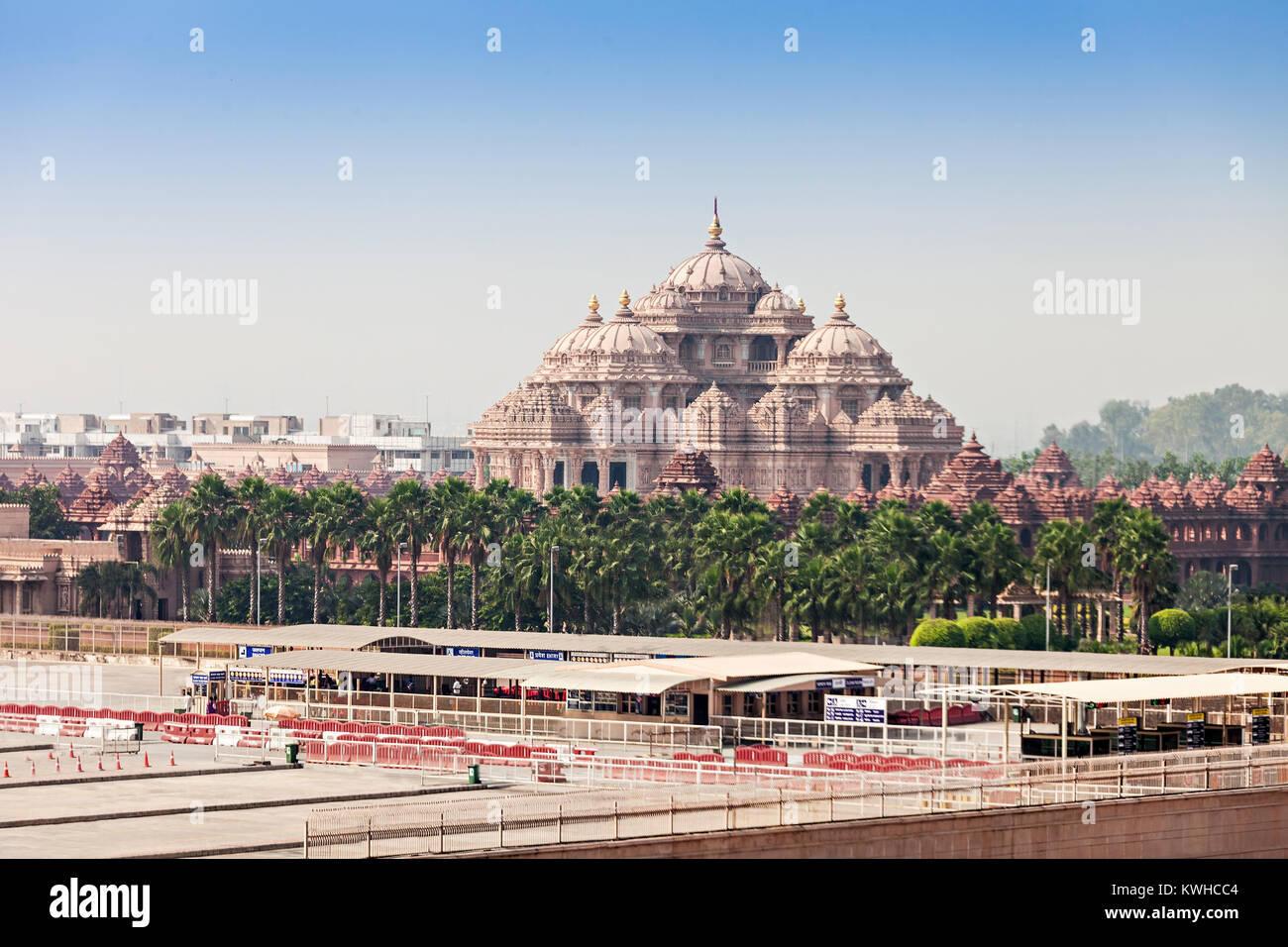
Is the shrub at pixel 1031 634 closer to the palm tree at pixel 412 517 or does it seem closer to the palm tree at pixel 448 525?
the palm tree at pixel 448 525

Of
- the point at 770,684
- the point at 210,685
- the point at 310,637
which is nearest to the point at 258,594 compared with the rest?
the point at 310,637

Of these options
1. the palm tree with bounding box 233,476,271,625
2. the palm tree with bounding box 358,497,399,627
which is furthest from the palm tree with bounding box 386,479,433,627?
the palm tree with bounding box 233,476,271,625

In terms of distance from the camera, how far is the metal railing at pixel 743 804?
56812mm

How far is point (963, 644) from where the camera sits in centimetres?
11894

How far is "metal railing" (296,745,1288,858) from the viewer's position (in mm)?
56812

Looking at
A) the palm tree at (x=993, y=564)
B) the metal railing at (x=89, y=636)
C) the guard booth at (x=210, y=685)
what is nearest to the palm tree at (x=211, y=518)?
the metal railing at (x=89, y=636)

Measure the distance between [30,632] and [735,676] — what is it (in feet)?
194

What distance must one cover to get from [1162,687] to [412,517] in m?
72.5

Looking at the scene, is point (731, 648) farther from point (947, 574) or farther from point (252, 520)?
point (252, 520)

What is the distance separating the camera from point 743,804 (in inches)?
2367

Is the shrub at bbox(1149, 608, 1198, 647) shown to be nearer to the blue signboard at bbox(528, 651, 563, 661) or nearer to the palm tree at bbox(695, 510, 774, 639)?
the palm tree at bbox(695, 510, 774, 639)

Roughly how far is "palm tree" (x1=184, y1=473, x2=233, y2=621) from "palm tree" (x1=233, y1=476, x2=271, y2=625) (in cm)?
76
